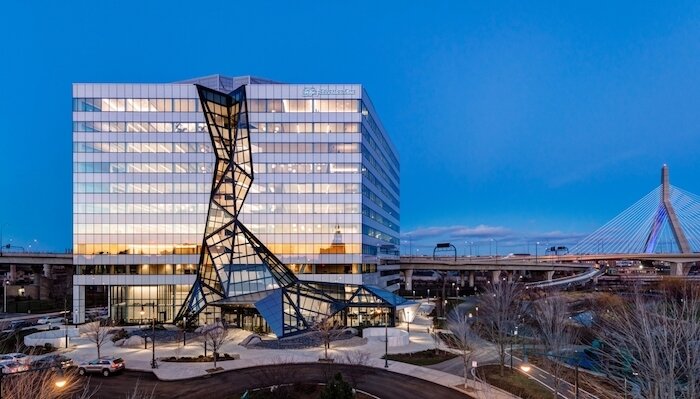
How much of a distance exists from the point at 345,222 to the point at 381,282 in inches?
777

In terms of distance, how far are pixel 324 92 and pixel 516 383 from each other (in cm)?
4790

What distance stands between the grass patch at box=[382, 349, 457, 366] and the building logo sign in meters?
39.5

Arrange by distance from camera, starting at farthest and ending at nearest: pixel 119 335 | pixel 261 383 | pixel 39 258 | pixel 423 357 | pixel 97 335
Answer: pixel 39 258, pixel 119 335, pixel 423 357, pixel 97 335, pixel 261 383

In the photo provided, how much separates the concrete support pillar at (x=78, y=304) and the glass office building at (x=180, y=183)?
146 mm

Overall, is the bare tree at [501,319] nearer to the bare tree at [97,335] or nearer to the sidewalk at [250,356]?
the sidewalk at [250,356]

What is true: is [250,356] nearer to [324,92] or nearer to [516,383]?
[516,383]

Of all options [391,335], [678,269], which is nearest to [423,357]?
[391,335]

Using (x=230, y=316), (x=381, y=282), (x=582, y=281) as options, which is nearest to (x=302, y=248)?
(x=230, y=316)

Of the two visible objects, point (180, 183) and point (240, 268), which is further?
point (180, 183)

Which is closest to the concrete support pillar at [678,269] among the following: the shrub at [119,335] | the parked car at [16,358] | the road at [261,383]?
the road at [261,383]

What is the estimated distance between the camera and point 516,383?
101ft

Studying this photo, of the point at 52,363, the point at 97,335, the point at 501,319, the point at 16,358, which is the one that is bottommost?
the point at 16,358

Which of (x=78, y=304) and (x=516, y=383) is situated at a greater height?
(x=516, y=383)

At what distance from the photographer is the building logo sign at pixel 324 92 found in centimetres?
6569
